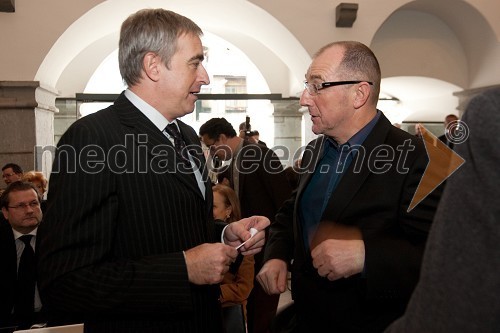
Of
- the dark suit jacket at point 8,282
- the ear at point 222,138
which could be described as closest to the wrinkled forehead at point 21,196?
the dark suit jacket at point 8,282

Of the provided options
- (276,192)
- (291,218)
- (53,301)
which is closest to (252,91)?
(276,192)

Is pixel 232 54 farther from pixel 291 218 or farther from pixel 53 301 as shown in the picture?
pixel 53 301

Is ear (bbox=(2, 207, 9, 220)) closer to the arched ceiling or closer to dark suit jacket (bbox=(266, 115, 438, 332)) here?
dark suit jacket (bbox=(266, 115, 438, 332))

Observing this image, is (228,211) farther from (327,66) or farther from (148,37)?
(148,37)

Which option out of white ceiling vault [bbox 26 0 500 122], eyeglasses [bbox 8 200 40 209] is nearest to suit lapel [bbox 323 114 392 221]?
eyeglasses [bbox 8 200 40 209]

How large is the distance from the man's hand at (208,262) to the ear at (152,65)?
0.65 meters

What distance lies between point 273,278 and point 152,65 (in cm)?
99

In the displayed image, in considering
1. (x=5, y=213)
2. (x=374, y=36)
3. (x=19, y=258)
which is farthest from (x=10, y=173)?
(x=374, y=36)

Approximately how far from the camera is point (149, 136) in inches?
67.1

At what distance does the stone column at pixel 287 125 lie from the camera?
34.5 feet

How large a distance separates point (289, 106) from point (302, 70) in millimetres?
2868

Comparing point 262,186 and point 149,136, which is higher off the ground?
point 262,186

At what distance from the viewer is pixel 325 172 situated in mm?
2248

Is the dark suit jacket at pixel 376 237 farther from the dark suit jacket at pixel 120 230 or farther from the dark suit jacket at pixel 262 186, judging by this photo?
the dark suit jacket at pixel 262 186
